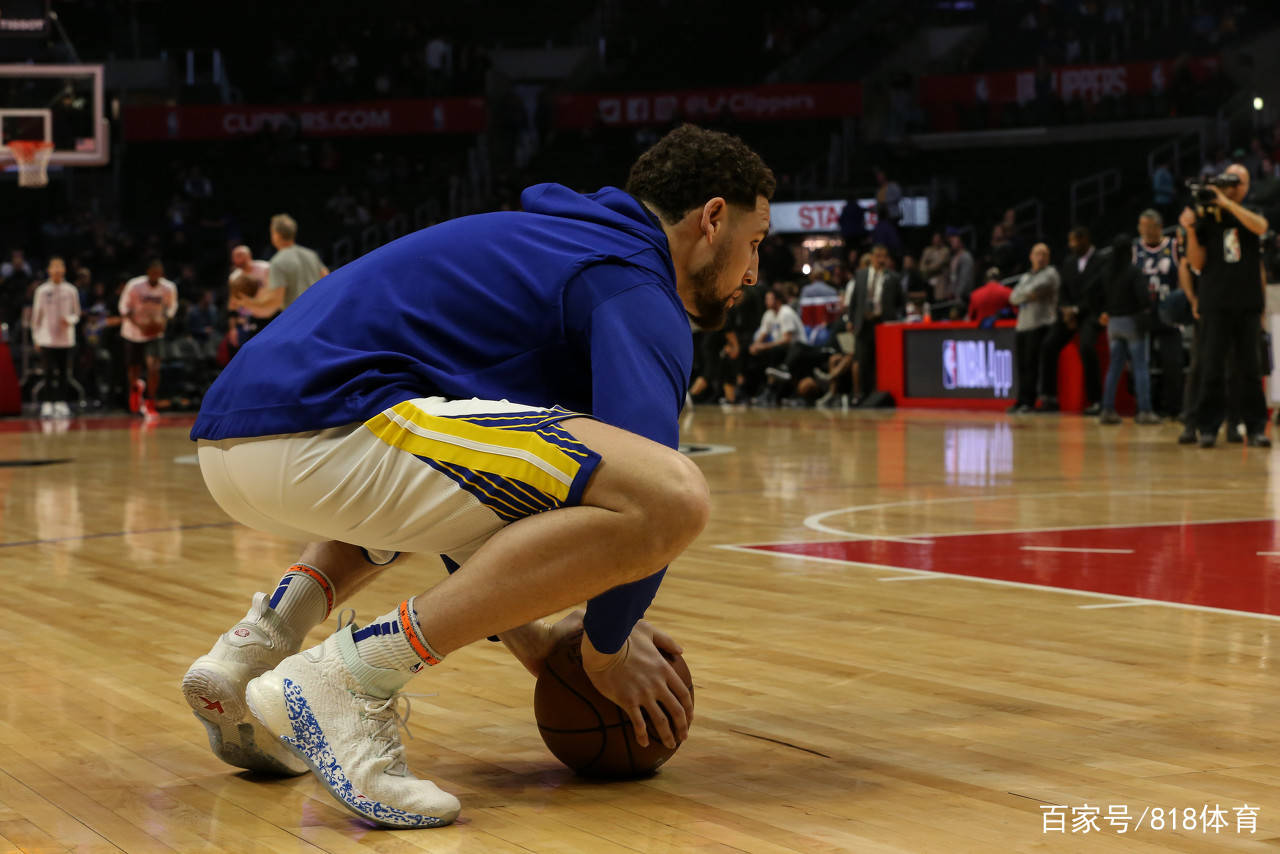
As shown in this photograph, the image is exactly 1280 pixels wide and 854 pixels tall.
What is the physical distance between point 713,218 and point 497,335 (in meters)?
0.45

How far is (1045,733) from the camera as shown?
316 cm

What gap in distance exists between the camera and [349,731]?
105 inches

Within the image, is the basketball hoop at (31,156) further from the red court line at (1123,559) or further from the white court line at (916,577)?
the white court line at (916,577)

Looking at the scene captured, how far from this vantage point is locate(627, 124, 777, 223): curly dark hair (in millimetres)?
2902

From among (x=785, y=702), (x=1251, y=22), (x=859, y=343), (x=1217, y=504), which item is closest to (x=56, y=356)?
(x=859, y=343)

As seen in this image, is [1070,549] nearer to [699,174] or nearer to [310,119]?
[699,174]

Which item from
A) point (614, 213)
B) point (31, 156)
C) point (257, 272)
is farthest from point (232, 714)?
point (31, 156)

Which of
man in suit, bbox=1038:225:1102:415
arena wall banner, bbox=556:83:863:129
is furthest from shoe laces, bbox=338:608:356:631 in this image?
arena wall banner, bbox=556:83:863:129

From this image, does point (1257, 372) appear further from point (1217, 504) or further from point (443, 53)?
point (443, 53)

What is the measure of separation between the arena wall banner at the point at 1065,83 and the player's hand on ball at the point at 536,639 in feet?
86.9

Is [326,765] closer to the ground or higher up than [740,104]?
closer to the ground

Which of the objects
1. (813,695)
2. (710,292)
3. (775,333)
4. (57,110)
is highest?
(57,110)

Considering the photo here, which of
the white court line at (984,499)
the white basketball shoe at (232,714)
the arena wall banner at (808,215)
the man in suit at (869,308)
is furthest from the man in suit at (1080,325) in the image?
the white basketball shoe at (232,714)

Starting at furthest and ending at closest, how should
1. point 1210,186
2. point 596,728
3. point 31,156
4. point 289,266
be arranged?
point 31,156, point 289,266, point 1210,186, point 596,728
